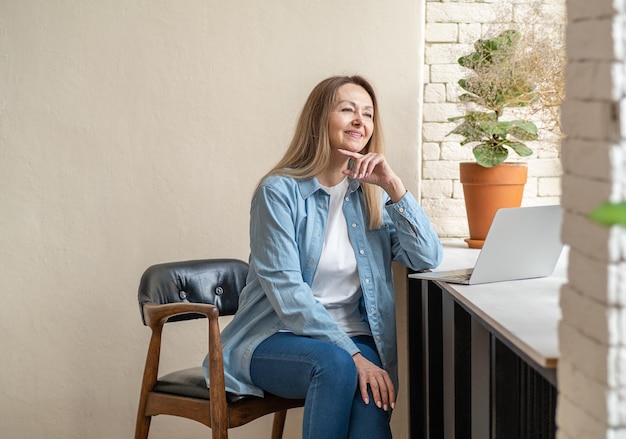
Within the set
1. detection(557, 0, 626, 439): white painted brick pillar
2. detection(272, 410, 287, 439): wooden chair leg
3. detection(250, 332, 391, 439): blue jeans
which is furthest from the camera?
detection(272, 410, 287, 439): wooden chair leg

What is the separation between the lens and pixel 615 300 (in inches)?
38.4

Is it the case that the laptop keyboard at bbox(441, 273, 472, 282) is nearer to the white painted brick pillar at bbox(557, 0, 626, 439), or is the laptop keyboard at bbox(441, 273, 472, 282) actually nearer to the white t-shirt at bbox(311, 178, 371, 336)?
the white t-shirt at bbox(311, 178, 371, 336)

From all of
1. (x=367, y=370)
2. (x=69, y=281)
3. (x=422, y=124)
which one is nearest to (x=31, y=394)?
(x=69, y=281)

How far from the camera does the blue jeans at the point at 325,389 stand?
6.35ft

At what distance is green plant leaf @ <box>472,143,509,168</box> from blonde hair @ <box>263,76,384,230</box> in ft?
1.04

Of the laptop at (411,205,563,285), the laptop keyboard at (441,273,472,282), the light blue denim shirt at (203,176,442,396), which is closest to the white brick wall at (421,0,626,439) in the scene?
the laptop at (411,205,563,285)

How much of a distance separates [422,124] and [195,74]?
813 millimetres

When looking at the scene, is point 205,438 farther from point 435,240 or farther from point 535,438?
point 535,438

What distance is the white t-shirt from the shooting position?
225 cm

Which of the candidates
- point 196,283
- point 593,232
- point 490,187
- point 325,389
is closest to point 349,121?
point 490,187

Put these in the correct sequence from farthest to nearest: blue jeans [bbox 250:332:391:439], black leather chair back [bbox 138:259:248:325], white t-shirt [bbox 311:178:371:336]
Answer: black leather chair back [bbox 138:259:248:325], white t-shirt [bbox 311:178:371:336], blue jeans [bbox 250:332:391:439]

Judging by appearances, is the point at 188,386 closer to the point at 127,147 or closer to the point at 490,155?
the point at 127,147

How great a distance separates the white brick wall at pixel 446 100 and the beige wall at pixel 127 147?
0.86 feet

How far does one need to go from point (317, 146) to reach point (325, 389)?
707 millimetres
